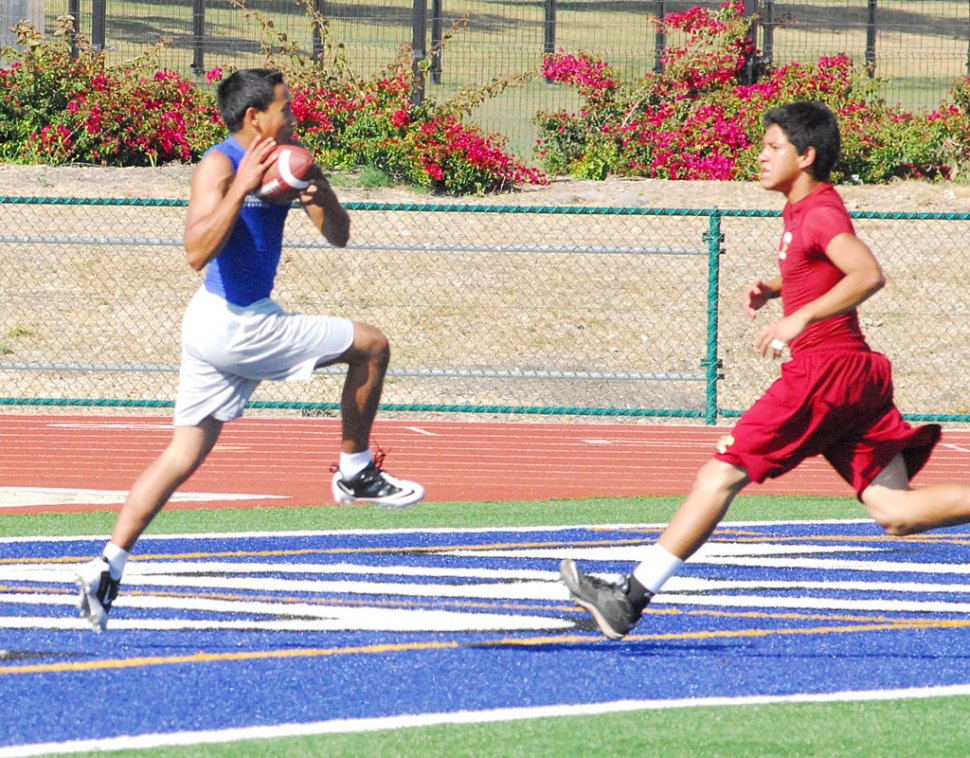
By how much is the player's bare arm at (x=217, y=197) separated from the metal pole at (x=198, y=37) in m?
20.7

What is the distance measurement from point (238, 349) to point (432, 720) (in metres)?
1.70

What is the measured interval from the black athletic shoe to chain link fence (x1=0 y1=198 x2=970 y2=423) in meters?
10.1

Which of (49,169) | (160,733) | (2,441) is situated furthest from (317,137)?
(160,733)

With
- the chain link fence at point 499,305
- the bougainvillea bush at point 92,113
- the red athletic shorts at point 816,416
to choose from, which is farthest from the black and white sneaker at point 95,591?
the bougainvillea bush at point 92,113

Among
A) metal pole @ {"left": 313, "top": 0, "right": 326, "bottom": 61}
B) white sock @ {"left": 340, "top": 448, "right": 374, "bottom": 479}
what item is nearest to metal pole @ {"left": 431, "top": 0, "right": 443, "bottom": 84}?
metal pole @ {"left": 313, "top": 0, "right": 326, "bottom": 61}

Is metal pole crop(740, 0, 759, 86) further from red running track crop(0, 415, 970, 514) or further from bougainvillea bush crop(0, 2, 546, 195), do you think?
red running track crop(0, 415, 970, 514)

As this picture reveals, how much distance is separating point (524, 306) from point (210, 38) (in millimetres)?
10681

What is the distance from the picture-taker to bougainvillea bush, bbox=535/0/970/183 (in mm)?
23047

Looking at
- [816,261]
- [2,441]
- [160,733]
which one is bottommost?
[2,441]

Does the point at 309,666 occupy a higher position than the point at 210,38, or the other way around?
the point at 210,38

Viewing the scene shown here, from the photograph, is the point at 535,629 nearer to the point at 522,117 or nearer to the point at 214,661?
the point at 214,661

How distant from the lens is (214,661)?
5.88 m

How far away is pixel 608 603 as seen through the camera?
5.90 m

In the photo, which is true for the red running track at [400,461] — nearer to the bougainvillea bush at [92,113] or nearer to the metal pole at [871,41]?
the bougainvillea bush at [92,113]
